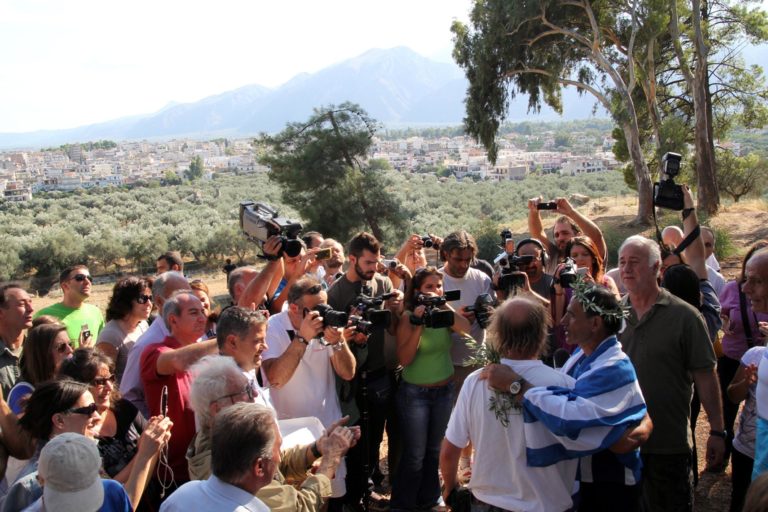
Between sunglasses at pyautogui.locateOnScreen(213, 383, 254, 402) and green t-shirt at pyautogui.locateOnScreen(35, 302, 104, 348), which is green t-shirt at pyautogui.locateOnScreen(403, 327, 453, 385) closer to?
sunglasses at pyautogui.locateOnScreen(213, 383, 254, 402)

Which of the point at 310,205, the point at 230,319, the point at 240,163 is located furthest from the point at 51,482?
the point at 240,163

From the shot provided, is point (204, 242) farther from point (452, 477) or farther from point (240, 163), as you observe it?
point (240, 163)

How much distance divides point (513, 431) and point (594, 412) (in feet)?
1.17

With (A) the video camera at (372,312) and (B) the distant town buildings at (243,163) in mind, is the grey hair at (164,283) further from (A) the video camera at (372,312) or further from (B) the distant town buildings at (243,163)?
(B) the distant town buildings at (243,163)

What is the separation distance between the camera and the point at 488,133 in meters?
21.0

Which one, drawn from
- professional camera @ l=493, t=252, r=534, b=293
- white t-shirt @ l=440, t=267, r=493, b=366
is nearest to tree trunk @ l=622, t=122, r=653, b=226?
white t-shirt @ l=440, t=267, r=493, b=366

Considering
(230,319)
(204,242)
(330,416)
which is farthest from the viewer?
Result: (204,242)

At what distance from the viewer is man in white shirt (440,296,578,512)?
2670 millimetres

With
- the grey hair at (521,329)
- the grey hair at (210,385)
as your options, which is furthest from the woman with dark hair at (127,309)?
the grey hair at (521,329)

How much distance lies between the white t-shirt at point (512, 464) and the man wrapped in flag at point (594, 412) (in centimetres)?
7

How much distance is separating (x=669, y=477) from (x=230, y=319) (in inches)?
96.5

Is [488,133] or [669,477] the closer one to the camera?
[669,477]

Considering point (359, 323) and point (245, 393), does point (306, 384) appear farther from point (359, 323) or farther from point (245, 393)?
point (245, 393)

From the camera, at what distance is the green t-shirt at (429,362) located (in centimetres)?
443
